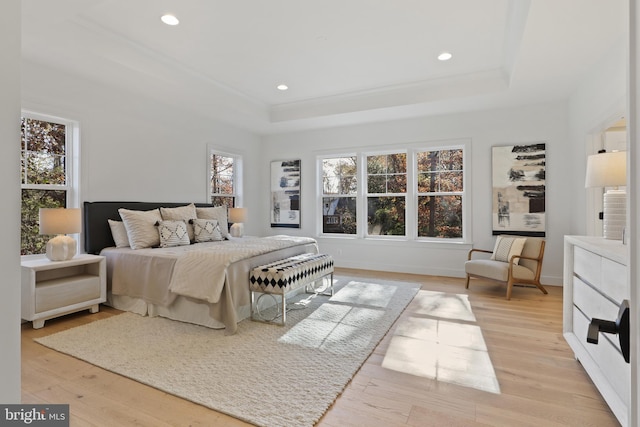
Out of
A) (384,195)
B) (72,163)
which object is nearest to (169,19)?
(72,163)

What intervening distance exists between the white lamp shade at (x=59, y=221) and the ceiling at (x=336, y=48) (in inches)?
60.3

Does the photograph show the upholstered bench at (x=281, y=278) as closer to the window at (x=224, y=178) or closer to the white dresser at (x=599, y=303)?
the white dresser at (x=599, y=303)

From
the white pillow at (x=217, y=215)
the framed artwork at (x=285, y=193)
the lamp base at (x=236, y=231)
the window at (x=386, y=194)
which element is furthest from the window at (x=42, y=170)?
the window at (x=386, y=194)

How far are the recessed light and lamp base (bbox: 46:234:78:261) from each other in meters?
2.31

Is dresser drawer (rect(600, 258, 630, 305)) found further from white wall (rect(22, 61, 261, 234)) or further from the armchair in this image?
white wall (rect(22, 61, 261, 234))

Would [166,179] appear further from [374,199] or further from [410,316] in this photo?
[410,316]

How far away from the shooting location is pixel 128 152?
14.4ft

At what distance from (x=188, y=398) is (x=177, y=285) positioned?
4.39ft

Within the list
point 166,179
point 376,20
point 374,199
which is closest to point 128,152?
point 166,179

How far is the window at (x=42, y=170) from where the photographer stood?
11.6 ft

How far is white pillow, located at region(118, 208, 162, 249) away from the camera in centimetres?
388

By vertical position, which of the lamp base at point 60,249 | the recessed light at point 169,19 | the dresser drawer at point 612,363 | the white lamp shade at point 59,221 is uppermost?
the recessed light at point 169,19

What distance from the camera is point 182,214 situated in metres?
4.59

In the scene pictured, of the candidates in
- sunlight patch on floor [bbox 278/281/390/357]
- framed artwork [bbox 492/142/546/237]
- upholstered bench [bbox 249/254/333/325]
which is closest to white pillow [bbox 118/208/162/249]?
upholstered bench [bbox 249/254/333/325]
